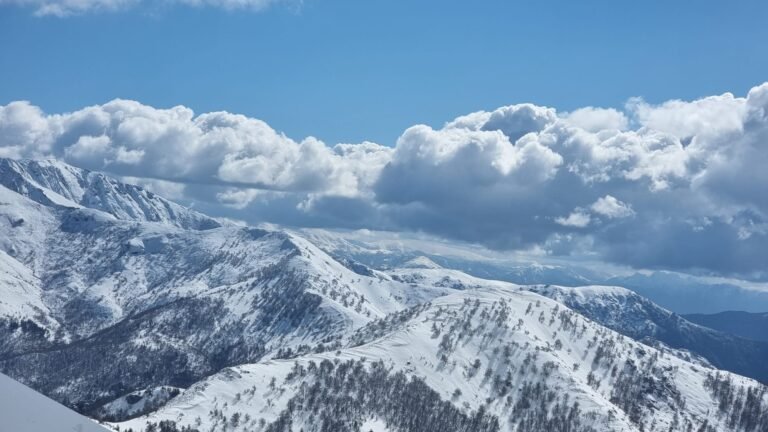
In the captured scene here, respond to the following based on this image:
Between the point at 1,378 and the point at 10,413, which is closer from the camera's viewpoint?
the point at 10,413

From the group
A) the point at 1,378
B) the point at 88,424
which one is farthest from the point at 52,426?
the point at 1,378

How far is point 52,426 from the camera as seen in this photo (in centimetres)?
1498

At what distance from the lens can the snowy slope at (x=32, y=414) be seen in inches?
575

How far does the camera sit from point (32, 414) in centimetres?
1515

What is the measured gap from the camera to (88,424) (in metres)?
15.7

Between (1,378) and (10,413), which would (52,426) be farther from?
(1,378)

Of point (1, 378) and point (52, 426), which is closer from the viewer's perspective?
point (52, 426)

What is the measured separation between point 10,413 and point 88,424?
1.65 meters

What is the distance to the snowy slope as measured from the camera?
1459 cm

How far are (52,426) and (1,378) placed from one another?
2961 mm

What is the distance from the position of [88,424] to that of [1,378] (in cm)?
303

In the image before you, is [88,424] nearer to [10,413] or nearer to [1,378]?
[10,413]

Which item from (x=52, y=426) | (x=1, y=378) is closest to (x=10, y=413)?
(x=52, y=426)

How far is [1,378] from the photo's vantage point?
16891 mm
